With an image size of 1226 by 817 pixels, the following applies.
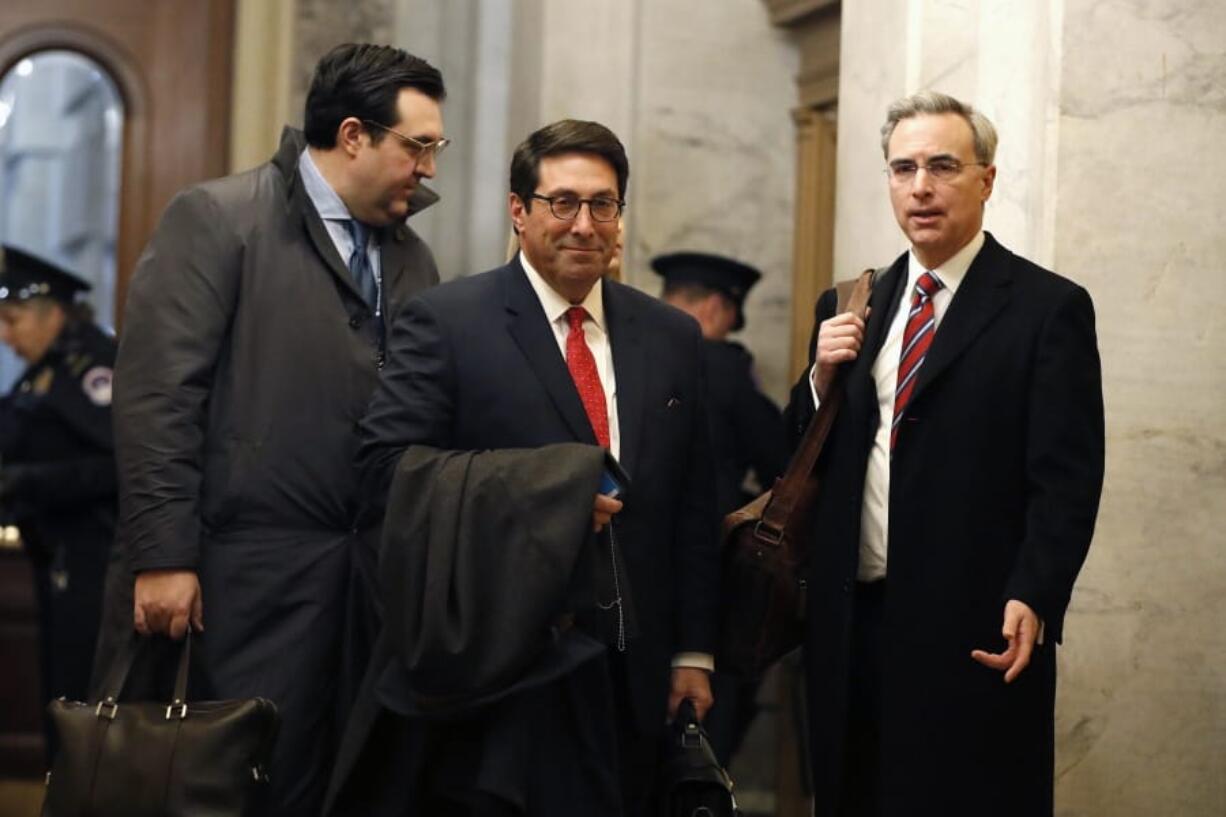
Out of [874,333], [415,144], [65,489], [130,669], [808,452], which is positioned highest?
[415,144]

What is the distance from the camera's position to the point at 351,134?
4.22 m

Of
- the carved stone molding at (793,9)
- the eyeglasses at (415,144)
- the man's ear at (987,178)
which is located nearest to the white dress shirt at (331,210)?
the eyeglasses at (415,144)

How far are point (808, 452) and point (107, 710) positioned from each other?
140cm

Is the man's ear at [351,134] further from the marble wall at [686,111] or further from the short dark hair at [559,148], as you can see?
the marble wall at [686,111]

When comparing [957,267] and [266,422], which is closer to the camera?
[957,267]

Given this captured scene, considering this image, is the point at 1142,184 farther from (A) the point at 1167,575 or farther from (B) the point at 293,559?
(B) the point at 293,559

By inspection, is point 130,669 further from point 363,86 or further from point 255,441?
point 363,86

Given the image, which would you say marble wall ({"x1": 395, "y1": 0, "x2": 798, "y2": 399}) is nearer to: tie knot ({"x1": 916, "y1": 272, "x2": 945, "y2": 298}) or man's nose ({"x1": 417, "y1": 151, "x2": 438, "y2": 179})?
man's nose ({"x1": 417, "y1": 151, "x2": 438, "y2": 179})

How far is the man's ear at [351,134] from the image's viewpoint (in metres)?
4.21

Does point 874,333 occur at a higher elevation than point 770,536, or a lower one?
higher

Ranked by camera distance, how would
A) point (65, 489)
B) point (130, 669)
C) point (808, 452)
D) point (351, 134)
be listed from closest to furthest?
1. point (808, 452)
2. point (130, 669)
3. point (351, 134)
4. point (65, 489)

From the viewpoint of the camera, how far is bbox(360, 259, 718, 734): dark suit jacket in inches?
146

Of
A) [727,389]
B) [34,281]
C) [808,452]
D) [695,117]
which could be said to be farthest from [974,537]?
[34,281]

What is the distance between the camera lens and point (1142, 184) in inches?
182
